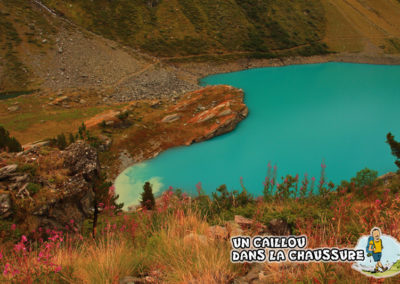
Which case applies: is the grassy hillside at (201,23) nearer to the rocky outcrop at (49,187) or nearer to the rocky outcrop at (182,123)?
the rocky outcrop at (182,123)

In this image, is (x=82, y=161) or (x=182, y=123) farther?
(x=182, y=123)

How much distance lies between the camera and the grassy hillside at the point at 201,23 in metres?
81.7

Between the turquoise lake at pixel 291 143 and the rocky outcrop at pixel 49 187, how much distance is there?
914cm

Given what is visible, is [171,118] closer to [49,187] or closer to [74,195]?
[74,195]

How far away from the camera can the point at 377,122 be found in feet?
119

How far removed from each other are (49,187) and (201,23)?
93.8 m

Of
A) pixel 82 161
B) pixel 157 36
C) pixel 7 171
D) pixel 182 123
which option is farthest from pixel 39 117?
pixel 157 36

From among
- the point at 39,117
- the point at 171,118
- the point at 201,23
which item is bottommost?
the point at 171,118

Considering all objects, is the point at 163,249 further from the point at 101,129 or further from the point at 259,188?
the point at 101,129

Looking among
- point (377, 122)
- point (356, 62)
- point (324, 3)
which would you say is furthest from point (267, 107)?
point (324, 3)

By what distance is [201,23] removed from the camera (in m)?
92.1

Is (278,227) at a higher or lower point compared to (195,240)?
lower

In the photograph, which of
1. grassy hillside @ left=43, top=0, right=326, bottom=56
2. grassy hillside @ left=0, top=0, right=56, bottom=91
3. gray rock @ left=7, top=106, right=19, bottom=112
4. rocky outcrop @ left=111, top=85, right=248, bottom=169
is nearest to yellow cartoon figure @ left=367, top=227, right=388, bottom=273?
rocky outcrop @ left=111, top=85, right=248, bottom=169

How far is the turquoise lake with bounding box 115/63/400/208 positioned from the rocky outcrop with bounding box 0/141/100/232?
9141 mm
